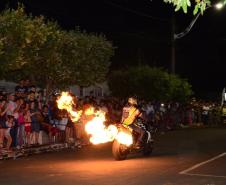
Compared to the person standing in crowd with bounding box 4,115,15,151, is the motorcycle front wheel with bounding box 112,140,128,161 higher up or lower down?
lower down

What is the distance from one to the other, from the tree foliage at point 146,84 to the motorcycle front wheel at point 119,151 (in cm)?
1840

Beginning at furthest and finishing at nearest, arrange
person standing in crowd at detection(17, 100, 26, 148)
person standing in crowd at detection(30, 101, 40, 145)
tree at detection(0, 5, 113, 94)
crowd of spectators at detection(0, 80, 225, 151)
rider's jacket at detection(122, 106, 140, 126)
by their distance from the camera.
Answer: tree at detection(0, 5, 113, 94) → person standing in crowd at detection(30, 101, 40, 145) → person standing in crowd at detection(17, 100, 26, 148) → crowd of spectators at detection(0, 80, 225, 151) → rider's jacket at detection(122, 106, 140, 126)

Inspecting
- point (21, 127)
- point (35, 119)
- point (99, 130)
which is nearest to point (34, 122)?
point (35, 119)

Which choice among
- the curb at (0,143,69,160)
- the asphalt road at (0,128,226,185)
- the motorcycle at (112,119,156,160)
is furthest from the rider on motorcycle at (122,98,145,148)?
the curb at (0,143,69,160)

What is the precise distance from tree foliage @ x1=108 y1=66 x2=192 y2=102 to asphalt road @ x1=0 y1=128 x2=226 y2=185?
15.0 meters

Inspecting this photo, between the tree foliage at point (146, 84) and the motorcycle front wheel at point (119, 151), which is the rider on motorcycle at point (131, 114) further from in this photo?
the tree foliage at point (146, 84)

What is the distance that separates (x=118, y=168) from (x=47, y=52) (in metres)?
11.5

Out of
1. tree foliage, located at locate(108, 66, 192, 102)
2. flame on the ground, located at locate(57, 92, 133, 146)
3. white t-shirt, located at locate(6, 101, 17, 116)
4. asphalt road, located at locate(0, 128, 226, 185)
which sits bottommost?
asphalt road, located at locate(0, 128, 226, 185)

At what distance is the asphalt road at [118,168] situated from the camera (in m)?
11.9

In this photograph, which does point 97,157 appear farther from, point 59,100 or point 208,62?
point 208,62

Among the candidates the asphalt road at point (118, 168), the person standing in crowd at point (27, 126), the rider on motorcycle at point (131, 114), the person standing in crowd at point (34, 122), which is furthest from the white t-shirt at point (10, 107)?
the rider on motorcycle at point (131, 114)

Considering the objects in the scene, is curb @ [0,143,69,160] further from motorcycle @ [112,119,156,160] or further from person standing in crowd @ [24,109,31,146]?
motorcycle @ [112,119,156,160]

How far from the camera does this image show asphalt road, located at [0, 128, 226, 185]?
11883mm

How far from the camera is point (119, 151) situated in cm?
1545
